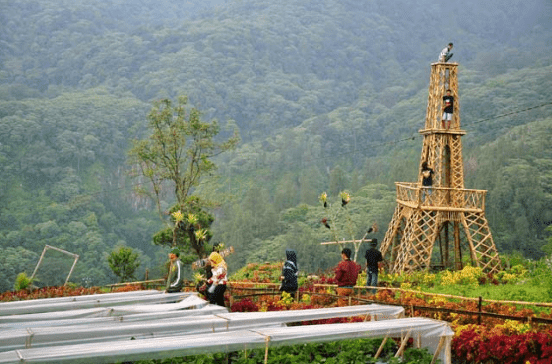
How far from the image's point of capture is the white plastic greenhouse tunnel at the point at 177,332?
7355 mm

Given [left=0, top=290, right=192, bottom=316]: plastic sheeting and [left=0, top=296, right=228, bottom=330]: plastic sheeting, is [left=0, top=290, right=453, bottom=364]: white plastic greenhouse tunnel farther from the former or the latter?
[left=0, top=290, right=192, bottom=316]: plastic sheeting

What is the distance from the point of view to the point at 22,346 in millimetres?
8148

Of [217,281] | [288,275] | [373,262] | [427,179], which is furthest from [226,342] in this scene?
[427,179]

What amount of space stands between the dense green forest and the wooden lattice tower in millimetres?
3327

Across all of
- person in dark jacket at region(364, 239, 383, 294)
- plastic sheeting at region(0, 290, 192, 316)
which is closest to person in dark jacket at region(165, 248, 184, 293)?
plastic sheeting at region(0, 290, 192, 316)

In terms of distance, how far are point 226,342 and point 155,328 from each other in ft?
5.39

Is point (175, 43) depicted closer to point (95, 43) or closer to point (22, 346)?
point (95, 43)

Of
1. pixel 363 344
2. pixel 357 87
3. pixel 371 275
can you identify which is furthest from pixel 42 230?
pixel 357 87

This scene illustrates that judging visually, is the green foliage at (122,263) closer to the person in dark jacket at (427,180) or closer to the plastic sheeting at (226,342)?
the person in dark jacket at (427,180)

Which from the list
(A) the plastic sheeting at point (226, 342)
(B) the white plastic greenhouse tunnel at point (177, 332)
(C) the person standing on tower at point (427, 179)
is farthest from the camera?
(C) the person standing on tower at point (427, 179)

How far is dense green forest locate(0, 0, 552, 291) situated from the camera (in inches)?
2188

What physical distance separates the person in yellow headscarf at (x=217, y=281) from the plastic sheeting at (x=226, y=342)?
16.3ft

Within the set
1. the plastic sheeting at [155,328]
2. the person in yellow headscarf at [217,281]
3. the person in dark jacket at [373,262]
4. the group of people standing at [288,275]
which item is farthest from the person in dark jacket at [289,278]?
the plastic sheeting at [155,328]

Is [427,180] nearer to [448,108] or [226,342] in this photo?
[448,108]
